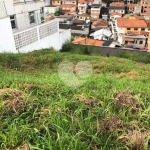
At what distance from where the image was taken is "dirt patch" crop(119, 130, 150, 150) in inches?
74.8

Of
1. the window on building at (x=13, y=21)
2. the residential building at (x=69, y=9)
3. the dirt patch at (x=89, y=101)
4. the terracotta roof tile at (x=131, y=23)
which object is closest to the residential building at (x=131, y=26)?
the terracotta roof tile at (x=131, y=23)

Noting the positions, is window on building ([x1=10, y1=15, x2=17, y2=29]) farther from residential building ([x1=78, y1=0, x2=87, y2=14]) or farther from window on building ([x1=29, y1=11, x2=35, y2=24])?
residential building ([x1=78, y1=0, x2=87, y2=14])

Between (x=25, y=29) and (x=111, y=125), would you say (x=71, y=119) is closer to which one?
(x=111, y=125)

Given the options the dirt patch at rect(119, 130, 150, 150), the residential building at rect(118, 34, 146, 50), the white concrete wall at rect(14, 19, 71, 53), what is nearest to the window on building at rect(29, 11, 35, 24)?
the white concrete wall at rect(14, 19, 71, 53)

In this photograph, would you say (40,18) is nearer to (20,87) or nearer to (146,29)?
(20,87)

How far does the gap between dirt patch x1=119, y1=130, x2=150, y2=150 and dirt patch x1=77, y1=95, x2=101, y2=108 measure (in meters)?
0.68

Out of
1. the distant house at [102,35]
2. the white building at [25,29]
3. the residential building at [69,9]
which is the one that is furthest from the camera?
the residential building at [69,9]

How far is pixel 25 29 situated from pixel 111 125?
7.66 meters

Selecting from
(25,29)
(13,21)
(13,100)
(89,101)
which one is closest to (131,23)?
(25,29)

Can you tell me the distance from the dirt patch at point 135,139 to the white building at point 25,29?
6.95 m

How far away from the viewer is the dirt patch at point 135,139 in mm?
1899

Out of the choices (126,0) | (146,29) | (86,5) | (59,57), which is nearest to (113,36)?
(146,29)

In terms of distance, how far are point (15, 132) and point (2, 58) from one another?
17.6 feet

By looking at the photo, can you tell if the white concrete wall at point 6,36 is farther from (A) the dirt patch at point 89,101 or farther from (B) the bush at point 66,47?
(A) the dirt patch at point 89,101
